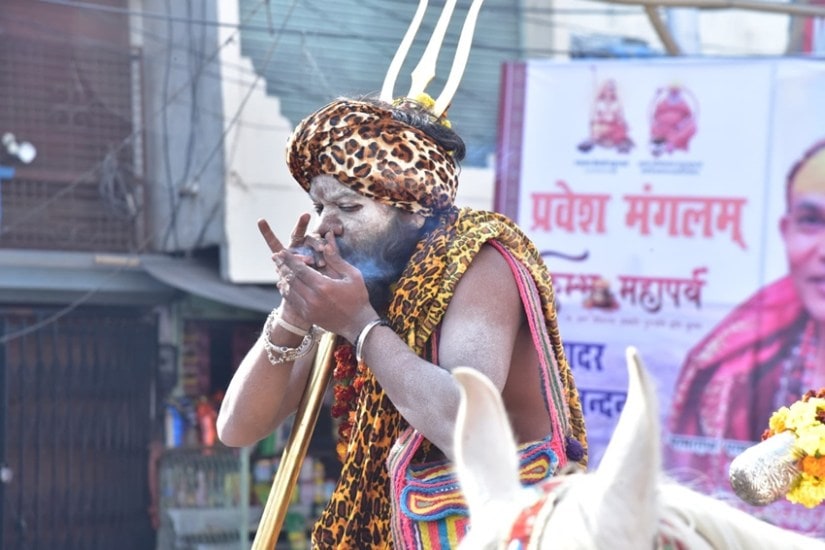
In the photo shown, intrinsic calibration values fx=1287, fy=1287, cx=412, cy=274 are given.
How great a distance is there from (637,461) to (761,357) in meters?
6.65

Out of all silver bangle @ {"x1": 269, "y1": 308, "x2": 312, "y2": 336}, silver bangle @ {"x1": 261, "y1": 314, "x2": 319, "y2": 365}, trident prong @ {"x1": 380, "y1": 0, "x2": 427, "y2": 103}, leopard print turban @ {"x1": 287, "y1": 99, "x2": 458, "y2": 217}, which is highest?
trident prong @ {"x1": 380, "y1": 0, "x2": 427, "y2": 103}

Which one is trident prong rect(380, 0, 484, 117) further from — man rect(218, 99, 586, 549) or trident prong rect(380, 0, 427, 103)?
man rect(218, 99, 586, 549)

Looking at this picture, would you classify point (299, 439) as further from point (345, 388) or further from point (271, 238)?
point (271, 238)

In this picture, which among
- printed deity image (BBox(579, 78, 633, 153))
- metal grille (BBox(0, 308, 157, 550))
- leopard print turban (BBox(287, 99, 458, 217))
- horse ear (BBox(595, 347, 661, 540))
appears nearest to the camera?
horse ear (BBox(595, 347, 661, 540))

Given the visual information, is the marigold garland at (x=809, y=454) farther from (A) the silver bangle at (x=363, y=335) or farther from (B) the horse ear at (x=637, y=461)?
(B) the horse ear at (x=637, y=461)

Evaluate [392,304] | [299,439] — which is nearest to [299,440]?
[299,439]

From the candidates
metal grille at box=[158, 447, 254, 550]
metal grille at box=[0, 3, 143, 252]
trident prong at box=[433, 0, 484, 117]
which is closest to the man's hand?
trident prong at box=[433, 0, 484, 117]

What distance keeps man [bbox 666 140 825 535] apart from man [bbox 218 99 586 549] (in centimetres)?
486

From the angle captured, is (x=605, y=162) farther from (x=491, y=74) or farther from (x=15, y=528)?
(x=15, y=528)

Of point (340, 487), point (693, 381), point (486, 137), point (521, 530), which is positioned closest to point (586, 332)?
point (693, 381)

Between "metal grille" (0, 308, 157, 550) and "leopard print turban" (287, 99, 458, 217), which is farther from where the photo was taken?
"metal grille" (0, 308, 157, 550)

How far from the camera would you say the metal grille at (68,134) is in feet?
28.7

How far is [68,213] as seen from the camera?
8.94 meters

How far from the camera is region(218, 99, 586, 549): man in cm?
252
